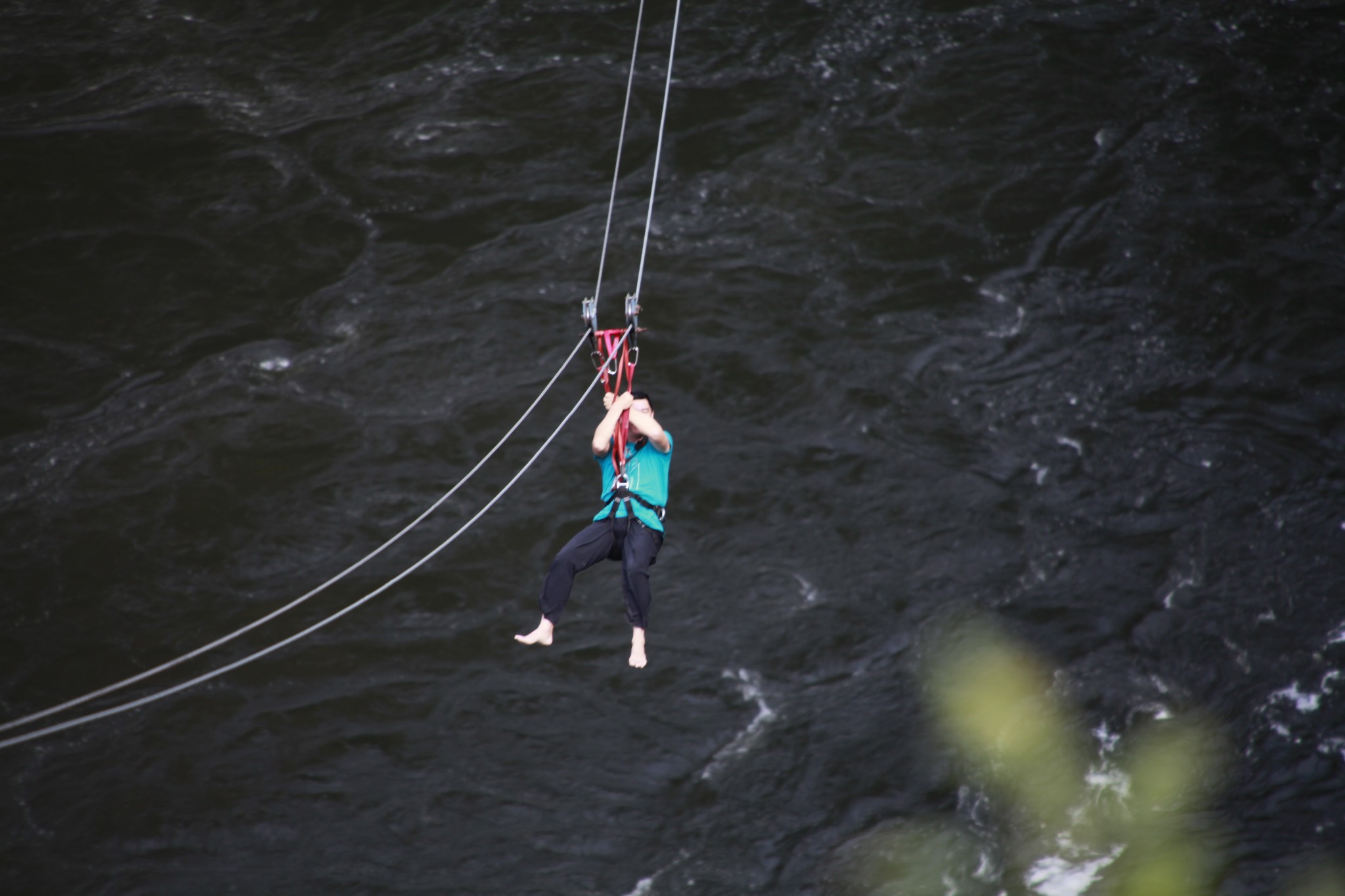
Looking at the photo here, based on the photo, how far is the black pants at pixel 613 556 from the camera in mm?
7691

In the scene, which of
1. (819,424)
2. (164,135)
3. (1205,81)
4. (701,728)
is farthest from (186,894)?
(1205,81)

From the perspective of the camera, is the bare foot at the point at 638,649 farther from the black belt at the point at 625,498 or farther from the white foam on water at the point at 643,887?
the white foam on water at the point at 643,887

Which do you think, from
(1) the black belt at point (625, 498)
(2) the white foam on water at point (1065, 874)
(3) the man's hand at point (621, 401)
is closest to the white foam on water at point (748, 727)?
(2) the white foam on water at point (1065, 874)

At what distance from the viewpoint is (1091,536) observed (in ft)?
50.6

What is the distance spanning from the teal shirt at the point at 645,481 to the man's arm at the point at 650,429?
59 millimetres

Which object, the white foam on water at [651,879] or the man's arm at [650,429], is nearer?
the man's arm at [650,429]

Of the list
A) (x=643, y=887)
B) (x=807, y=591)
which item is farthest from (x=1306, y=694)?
(x=643, y=887)

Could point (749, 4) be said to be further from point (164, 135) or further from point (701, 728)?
point (701, 728)

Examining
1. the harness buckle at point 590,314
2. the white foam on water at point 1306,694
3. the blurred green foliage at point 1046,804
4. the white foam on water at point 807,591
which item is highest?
the harness buckle at point 590,314

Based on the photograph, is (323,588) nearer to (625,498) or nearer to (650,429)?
(625,498)

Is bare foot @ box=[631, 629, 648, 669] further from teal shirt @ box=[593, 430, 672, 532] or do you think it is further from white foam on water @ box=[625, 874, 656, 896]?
white foam on water @ box=[625, 874, 656, 896]

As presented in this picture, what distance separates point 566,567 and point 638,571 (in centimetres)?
42

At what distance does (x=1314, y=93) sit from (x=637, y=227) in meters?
9.68

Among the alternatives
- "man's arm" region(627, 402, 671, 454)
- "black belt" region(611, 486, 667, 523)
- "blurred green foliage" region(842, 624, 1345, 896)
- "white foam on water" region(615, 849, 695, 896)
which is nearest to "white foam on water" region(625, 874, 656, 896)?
"white foam on water" region(615, 849, 695, 896)
